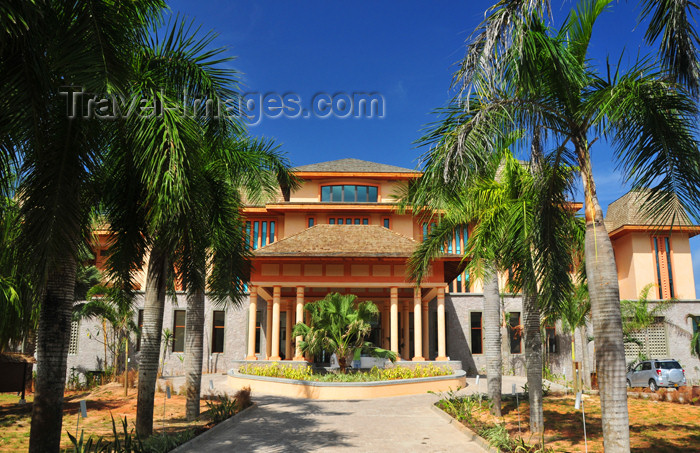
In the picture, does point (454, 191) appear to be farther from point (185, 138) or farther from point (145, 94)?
point (145, 94)

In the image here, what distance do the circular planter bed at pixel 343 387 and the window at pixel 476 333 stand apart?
969 centimetres

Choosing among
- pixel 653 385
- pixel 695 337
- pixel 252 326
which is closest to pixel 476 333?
pixel 653 385

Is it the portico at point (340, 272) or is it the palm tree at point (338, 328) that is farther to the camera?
the portico at point (340, 272)

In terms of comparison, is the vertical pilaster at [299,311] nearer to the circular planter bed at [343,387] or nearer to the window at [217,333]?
A: the circular planter bed at [343,387]

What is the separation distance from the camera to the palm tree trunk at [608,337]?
7105 millimetres

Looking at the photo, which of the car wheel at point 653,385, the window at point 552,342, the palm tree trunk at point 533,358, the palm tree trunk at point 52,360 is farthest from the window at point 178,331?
the car wheel at point 653,385

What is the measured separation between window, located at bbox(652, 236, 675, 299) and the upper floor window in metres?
19.8

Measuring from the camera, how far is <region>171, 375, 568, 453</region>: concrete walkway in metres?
10.6

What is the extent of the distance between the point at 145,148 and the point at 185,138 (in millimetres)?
691

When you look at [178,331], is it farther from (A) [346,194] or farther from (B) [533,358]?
(B) [533,358]

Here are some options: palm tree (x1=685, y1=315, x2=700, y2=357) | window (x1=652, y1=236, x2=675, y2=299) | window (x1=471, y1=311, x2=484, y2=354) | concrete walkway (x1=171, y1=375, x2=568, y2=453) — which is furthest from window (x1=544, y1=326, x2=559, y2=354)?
concrete walkway (x1=171, y1=375, x2=568, y2=453)

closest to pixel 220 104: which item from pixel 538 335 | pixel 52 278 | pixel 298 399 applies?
pixel 52 278

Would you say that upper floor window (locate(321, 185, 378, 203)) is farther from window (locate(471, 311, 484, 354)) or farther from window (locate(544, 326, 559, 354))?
window (locate(544, 326, 559, 354))

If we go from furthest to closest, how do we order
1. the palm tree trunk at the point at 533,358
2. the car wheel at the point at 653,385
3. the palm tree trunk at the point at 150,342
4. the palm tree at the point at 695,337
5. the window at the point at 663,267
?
the window at the point at 663,267, the palm tree at the point at 695,337, the car wheel at the point at 653,385, the palm tree trunk at the point at 533,358, the palm tree trunk at the point at 150,342
